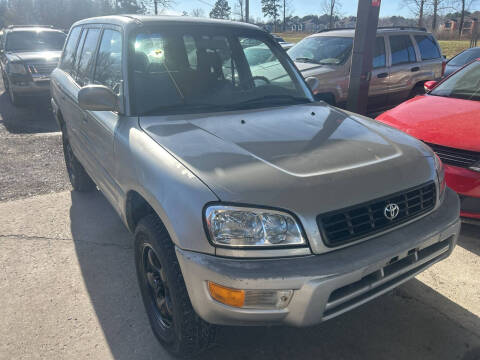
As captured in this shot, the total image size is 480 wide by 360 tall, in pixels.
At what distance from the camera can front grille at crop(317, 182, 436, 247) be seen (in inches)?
75.2

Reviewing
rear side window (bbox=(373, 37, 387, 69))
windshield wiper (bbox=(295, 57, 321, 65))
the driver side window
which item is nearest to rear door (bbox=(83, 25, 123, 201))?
the driver side window

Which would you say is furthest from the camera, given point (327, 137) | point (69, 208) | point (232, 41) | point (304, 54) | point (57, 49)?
point (57, 49)

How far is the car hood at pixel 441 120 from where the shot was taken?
361cm

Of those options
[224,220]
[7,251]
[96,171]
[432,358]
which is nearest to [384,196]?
[224,220]

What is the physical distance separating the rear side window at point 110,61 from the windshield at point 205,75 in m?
0.19

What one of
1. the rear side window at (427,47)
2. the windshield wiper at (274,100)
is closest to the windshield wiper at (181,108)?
the windshield wiper at (274,100)

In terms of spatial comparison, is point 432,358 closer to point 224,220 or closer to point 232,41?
point 224,220

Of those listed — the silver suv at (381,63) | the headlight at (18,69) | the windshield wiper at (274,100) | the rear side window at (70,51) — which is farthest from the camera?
the headlight at (18,69)

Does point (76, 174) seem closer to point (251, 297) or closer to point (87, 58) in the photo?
point (87, 58)

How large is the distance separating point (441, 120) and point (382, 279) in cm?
259

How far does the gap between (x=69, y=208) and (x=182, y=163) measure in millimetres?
2802

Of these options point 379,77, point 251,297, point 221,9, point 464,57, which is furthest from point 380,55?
point 221,9

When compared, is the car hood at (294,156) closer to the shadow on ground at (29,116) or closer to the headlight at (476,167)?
the headlight at (476,167)

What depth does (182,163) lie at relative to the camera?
2070mm
